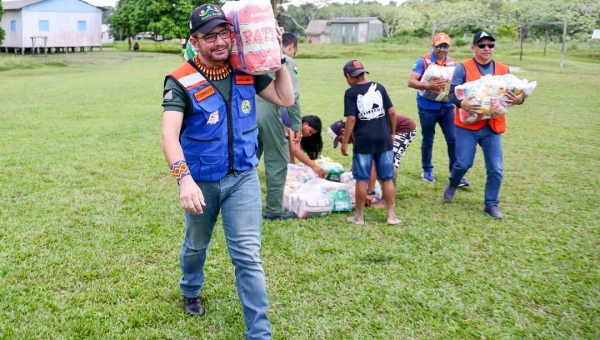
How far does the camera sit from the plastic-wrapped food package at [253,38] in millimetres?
2973

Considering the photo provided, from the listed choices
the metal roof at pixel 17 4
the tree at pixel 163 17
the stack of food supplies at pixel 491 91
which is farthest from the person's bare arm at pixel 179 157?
the tree at pixel 163 17

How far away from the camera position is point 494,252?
473 centimetres

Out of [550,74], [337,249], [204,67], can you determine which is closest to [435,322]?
[337,249]

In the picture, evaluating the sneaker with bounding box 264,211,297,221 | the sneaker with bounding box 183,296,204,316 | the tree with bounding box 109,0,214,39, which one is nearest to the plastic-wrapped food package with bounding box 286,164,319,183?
the sneaker with bounding box 264,211,297,221

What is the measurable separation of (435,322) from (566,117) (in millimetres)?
11078

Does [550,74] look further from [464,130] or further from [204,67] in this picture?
[204,67]

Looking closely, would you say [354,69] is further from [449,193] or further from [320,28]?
[320,28]

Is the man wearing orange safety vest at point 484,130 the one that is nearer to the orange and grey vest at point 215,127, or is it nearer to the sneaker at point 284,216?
the sneaker at point 284,216

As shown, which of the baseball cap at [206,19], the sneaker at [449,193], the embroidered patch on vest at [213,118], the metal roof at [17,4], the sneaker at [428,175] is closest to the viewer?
the baseball cap at [206,19]

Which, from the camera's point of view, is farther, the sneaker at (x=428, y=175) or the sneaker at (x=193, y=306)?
the sneaker at (x=428, y=175)

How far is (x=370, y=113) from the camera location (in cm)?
520

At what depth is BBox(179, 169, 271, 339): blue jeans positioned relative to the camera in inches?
119

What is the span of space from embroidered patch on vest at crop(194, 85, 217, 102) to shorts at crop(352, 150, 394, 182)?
257 cm

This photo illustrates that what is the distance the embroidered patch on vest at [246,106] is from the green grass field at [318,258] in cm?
143
